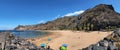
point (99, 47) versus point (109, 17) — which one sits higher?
point (109, 17)

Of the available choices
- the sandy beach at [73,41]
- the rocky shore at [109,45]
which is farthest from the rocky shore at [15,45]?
the sandy beach at [73,41]

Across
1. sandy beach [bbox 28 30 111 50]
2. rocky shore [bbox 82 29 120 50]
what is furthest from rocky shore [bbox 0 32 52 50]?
sandy beach [bbox 28 30 111 50]

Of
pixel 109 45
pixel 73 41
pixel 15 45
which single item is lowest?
pixel 73 41

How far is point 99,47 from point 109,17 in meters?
159

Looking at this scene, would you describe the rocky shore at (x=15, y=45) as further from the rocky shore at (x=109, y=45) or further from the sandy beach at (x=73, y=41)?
the sandy beach at (x=73, y=41)

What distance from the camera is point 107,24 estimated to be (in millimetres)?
154375

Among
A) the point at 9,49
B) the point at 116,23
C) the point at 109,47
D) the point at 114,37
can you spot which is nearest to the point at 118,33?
the point at 114,37

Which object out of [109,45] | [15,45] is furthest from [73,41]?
[109,45]

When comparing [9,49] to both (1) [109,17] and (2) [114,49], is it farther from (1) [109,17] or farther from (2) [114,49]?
(1) [109,17]

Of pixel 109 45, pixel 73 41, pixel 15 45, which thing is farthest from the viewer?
pixel 73 41

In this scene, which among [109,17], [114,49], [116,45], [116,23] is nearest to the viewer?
[114,49]

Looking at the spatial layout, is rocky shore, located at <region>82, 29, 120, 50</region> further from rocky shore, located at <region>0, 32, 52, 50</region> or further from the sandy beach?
the sandy beach

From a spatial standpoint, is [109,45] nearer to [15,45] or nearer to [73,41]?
[15,45]

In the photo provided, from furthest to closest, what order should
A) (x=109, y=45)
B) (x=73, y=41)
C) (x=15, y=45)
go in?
1. (x=73, y=41)
2. (x=15, y=45)
3. (x=109, y=45)
